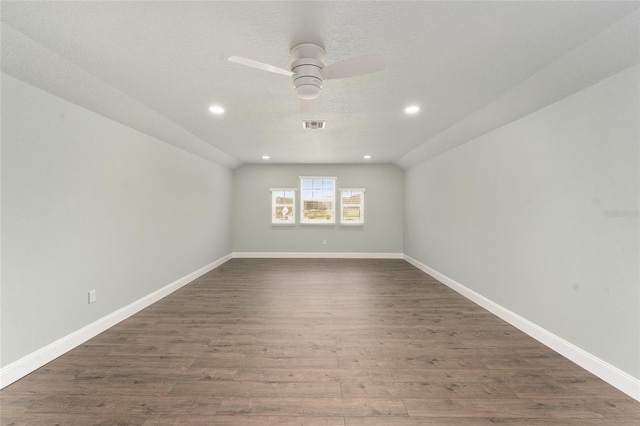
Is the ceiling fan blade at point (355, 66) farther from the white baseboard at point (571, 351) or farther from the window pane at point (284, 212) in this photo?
the window pane at point (284, 212)

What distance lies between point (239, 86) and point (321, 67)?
954 mm

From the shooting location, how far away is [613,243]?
2025mm

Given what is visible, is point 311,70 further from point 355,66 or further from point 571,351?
point 571,351

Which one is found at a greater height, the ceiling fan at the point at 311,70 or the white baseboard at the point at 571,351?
the ceiling fan at the point at 311,70

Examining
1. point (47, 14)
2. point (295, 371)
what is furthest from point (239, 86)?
point (295, 371)

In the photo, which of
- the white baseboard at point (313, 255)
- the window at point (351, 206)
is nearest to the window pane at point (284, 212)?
the white baseboard at point (313, 255)

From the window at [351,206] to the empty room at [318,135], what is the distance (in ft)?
10.2

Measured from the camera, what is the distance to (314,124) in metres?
3.56

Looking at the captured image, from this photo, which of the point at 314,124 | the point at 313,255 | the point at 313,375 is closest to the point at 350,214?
the point at 313,255

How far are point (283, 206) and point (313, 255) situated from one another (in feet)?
5.18

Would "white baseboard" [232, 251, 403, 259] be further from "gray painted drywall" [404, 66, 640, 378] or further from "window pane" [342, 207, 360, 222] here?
"gray painted drywall" [404, 66, 640, 378]

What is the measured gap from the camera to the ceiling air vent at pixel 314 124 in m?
3.45

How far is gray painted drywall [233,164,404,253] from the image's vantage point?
6980 mm

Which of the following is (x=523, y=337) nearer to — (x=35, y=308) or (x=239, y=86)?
(x=239, y=86)
